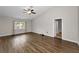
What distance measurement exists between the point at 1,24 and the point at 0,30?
0.48 metres

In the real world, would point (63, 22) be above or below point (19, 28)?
above

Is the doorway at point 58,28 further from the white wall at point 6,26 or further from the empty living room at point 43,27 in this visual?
the white wall at point 6,26

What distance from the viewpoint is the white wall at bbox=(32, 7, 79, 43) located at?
553 centimetres

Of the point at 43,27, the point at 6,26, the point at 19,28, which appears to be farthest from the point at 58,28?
the point at 6,26

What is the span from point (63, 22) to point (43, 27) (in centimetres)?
152

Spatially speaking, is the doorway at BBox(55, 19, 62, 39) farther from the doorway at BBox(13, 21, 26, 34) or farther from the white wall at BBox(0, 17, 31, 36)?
the doorway at BBox(13, 21, 26, 34)

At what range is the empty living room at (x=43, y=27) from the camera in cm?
532

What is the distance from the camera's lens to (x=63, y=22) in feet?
21.0

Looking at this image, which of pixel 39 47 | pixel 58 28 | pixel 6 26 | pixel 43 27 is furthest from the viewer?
pixel 6 26

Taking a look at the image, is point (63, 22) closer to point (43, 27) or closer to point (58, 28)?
point (58, 28)

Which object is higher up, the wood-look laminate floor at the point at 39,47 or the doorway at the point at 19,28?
the doorway at the point at 19,28

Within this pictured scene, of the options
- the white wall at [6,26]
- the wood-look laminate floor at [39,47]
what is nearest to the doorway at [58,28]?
the wood-look laminate floor at [39,47]
